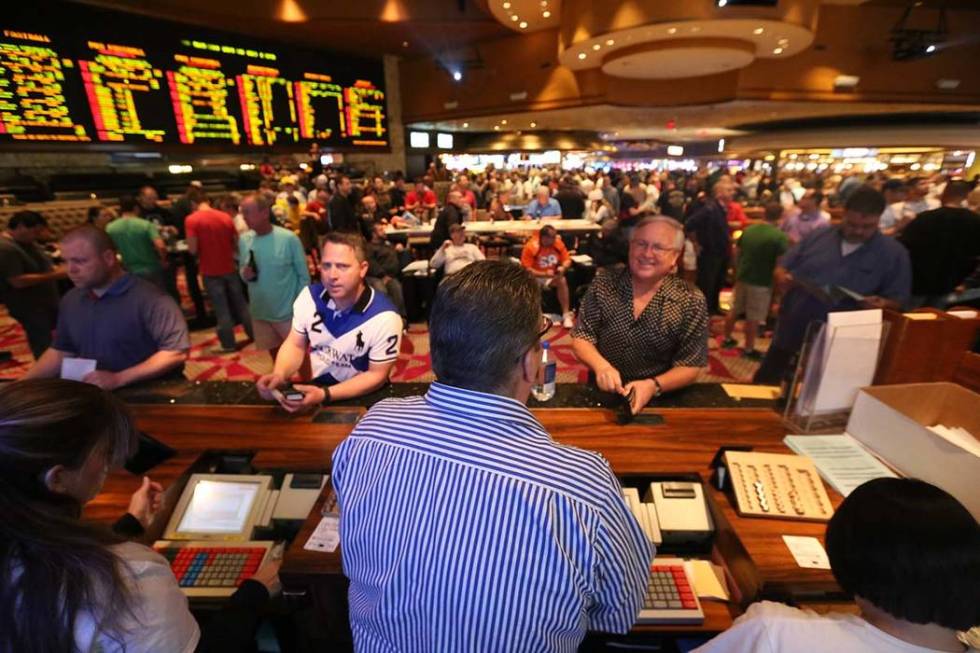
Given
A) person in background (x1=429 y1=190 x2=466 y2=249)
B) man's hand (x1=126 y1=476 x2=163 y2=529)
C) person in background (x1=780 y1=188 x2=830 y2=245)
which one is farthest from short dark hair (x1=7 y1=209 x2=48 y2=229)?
person in background (x1=780 y1=188 x2=830 y2=245)

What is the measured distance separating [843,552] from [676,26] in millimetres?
6236

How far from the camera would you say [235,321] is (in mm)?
5805

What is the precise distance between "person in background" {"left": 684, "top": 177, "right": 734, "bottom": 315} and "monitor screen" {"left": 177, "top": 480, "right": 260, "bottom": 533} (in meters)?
5.08

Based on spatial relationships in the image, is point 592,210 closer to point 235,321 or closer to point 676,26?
point 676,26

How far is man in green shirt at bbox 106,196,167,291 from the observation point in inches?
194

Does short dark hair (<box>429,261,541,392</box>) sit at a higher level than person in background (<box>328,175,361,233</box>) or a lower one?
higher

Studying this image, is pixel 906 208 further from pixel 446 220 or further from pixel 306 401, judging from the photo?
pixel 306 401

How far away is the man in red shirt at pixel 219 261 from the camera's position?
16.0ft

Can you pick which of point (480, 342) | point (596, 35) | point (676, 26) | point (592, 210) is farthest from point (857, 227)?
point (592, 210)

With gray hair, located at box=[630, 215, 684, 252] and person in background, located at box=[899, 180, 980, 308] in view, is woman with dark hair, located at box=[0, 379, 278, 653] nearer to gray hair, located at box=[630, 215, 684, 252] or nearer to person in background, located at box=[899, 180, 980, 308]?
gray hair, located at box=[630, 215, 684, 252]

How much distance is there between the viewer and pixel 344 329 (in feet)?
7.59

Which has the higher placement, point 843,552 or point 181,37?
point 181,37

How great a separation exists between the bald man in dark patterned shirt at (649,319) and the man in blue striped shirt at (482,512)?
1.13 meters

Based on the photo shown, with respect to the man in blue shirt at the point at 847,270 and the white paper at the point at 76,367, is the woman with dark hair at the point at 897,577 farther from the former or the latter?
the white paper at the point at 76,367
